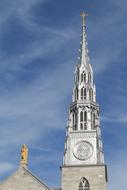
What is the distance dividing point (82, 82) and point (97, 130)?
6571mm

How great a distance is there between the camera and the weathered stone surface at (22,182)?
145 ft

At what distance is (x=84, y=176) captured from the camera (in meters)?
45.1

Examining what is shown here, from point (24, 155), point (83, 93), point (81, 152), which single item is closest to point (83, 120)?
point (83, 93)

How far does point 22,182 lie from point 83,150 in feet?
22.8

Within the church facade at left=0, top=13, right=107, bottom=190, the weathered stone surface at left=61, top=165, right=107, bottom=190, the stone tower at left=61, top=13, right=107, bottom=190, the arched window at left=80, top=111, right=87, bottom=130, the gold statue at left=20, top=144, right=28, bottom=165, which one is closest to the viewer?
the weathered stone surface at left=61, top=165, right=107, bottom=190

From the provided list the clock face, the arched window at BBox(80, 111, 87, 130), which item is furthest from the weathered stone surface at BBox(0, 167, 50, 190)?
the arched window at BBox(80, 111, 87, 130)

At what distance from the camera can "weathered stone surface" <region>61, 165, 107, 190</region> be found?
44500 millimetres

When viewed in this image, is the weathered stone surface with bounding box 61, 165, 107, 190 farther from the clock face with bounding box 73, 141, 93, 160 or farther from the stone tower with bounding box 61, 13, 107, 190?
the clock face with bounding box 73, 141, 93, 160

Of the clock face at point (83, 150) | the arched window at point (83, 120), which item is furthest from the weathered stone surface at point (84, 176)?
the arched window at point (83, 120)

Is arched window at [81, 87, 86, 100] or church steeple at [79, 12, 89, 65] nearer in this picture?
arched window at [81, 87, 86, 100]

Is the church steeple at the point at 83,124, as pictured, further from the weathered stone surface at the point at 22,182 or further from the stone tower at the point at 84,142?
the weathered stone surface at the point at 22,182

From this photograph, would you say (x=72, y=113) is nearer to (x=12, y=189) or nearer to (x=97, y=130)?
(x=97, y=130)

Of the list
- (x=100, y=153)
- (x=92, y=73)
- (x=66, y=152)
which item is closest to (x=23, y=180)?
(x=66, y=152)

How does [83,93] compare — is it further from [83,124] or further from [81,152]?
[81,152]
